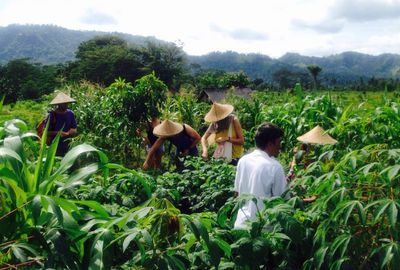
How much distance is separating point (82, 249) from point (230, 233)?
2.08ft

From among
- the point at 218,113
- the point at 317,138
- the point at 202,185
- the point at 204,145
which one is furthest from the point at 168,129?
the point at 317,138

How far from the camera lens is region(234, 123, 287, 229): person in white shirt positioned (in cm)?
271

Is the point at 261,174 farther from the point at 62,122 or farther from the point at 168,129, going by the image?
the point at 62,122

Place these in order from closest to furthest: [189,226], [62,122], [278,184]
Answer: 1. [189,226]
2. [278,184]
3. [62,122]

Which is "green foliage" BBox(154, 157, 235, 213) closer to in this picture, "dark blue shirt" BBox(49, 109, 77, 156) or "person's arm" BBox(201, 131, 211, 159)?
"person's arm" BBox(201, 131, 211, 159)

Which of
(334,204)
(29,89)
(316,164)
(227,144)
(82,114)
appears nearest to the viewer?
(334,204)

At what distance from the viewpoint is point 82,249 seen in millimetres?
1781

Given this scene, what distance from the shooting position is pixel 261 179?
2.73 m

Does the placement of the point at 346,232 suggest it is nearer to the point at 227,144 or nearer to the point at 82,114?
the point at 227,144

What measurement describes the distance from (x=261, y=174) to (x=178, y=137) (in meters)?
2.56

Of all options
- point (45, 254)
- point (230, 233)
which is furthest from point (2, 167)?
point (230, 233)

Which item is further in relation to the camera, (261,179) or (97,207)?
(261,179)

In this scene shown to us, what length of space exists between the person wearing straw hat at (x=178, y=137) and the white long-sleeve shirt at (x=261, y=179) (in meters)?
2.27

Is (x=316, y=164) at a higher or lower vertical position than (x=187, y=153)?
higher
